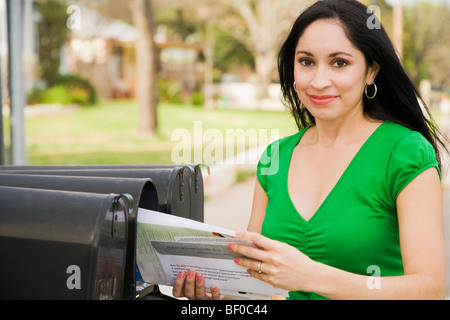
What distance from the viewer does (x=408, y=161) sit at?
1.62m

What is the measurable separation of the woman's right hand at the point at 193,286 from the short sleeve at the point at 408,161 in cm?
58

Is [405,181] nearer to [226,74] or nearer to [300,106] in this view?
[300,106]

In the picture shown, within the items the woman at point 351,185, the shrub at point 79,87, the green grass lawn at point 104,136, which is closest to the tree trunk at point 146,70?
the green grass lawn at point 104,136

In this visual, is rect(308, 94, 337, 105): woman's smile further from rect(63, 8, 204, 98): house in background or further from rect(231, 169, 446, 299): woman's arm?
rect(63, 8, 204, 98): house in background

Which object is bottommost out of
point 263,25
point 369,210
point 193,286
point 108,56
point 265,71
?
point 193,286

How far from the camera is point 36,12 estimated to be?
20.1 m

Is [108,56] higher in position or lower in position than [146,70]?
higher

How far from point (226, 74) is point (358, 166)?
45.4 meters

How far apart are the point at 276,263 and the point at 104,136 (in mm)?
11999

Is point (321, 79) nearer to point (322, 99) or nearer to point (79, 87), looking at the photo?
point (322, 99)

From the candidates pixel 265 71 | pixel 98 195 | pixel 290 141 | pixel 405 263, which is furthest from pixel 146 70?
pixel 265 71

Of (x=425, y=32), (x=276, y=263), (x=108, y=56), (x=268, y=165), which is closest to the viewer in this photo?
(x=276, y=263)

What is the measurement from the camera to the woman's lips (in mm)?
1749

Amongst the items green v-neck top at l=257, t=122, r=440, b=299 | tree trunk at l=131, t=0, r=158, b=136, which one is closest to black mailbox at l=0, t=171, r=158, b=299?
green v-neck top at l=257, t=122, r=440, b=299
